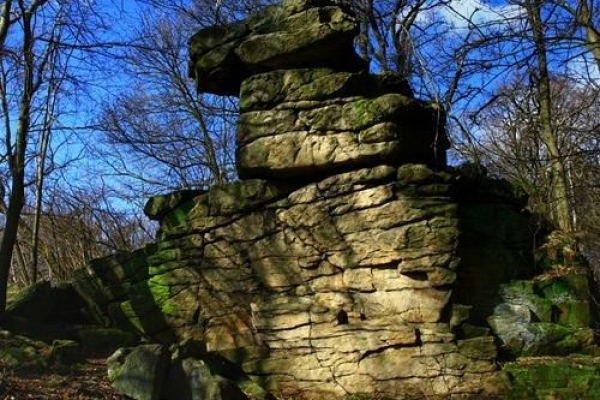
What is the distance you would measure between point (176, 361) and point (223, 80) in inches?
220

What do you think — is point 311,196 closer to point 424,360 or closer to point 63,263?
point 424,360

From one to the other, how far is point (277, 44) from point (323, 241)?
12.2ft

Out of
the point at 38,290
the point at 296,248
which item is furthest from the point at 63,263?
the point at 296,248

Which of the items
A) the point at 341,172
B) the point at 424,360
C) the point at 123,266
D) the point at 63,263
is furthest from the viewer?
the point at 63,263

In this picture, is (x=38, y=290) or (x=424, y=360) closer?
(x=424, y=360)

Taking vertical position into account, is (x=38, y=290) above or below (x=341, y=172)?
below

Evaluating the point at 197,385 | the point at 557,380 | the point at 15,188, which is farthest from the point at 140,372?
the point at 557,380

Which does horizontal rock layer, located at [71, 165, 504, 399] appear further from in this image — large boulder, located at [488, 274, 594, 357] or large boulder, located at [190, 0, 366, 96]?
large boulder, located at [190, 0, 366, 96]

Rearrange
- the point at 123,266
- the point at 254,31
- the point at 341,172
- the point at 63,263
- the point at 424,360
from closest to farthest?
the point at 424,360 → the point at 341,172 → the point at 254,31 → the point at 123,266 → the point at 63,263

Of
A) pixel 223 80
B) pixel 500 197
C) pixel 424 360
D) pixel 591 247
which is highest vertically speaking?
pixel 223 80

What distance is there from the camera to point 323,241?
34.2 feet

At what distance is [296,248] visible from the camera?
10.6 m

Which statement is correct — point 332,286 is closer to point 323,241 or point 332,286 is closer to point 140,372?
point 323,241

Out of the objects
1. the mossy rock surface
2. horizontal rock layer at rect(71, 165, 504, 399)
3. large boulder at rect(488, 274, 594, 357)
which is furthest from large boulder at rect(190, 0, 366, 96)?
the mossy rock surface
